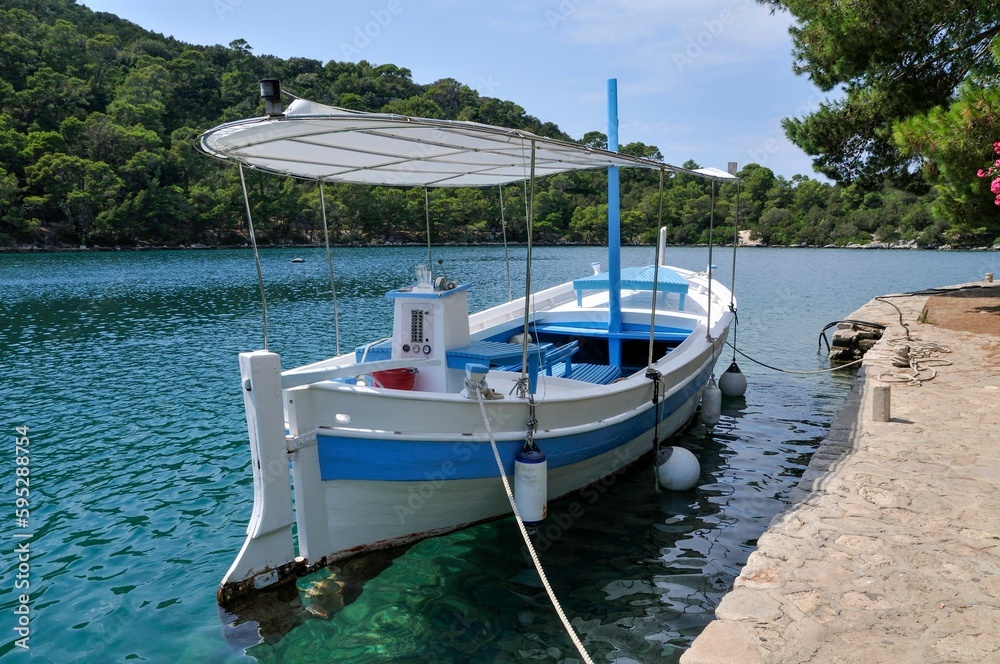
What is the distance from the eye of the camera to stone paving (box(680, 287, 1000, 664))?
3.18 m

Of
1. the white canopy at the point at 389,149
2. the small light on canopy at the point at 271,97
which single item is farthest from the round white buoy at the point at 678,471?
the small light on canopy at the point at 271,97

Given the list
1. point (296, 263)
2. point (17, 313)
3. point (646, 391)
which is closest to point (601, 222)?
point (296, 263)

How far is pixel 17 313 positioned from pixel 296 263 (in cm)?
3008

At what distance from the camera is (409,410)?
4.64 meters

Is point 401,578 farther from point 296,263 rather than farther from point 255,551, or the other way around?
point 296,263

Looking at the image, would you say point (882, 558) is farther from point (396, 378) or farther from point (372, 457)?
point (396, 378)

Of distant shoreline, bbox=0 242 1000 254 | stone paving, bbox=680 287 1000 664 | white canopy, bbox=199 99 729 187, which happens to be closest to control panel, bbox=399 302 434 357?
white canopy, bbox=199 99 729 187

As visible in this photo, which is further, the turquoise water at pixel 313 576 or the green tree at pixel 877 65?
the green tree at pixel 877 65

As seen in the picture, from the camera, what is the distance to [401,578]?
5.20m

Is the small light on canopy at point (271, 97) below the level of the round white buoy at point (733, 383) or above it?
above

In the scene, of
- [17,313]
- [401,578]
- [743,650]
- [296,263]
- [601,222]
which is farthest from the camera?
[601,222]

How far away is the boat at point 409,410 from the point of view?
4.25 meters

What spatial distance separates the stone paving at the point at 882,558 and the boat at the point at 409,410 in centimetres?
186

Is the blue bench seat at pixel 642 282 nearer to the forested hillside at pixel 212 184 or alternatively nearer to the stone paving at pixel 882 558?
the stone paving at pixel 882 558
